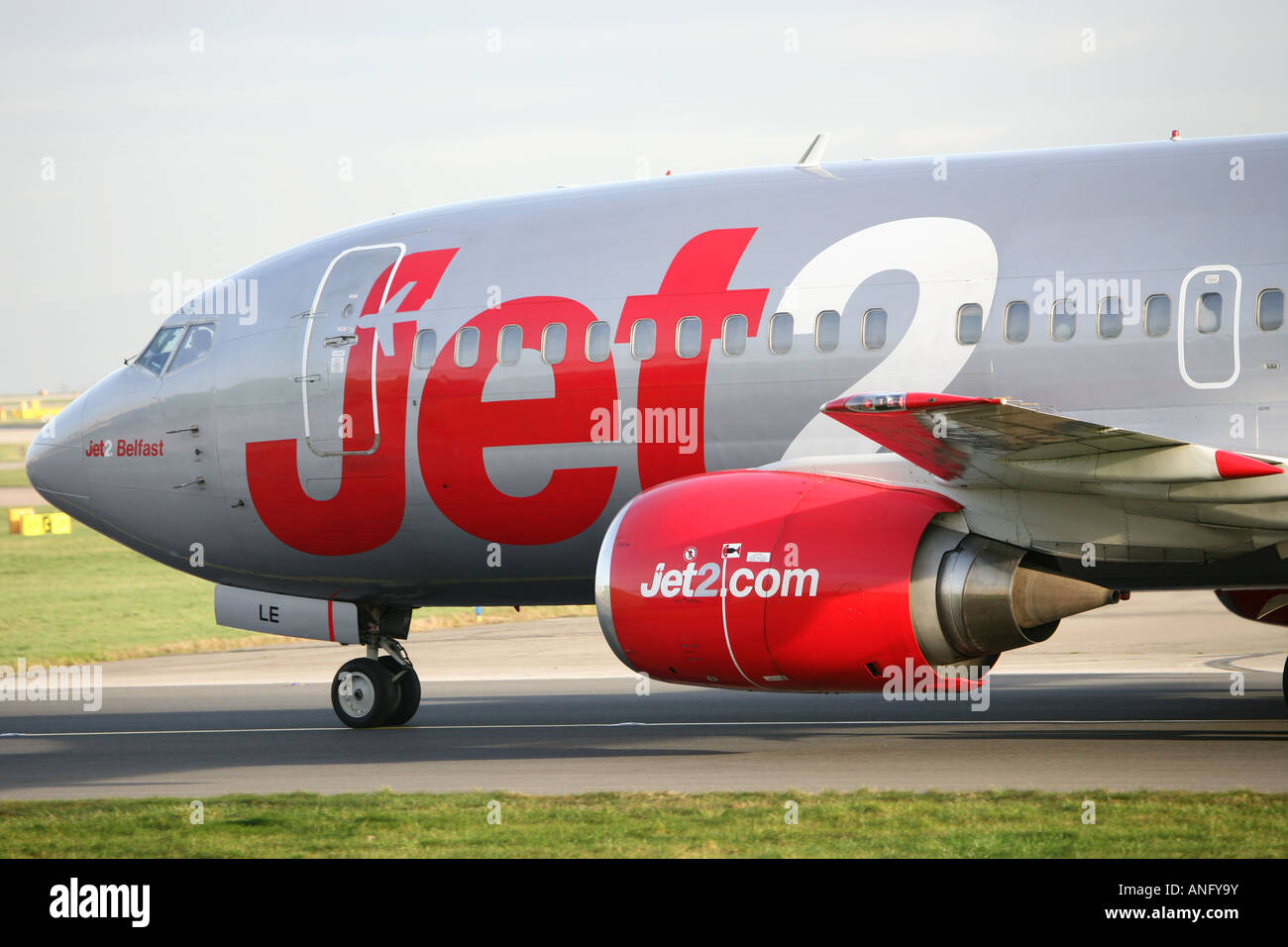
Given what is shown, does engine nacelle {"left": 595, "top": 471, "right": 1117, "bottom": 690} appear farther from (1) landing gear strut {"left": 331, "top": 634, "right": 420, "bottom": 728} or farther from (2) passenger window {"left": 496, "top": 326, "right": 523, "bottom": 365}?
(1) landing gear strut {"left": 331, "top": 634, "right": 420, "bottom": 728}

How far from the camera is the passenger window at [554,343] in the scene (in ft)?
43.6

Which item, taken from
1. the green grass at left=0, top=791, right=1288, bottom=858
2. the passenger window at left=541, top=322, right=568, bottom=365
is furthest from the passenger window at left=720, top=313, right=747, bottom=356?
the green grass at left=0, top=791, right=1288, bottom=858

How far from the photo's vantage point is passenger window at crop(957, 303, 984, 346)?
11.8m

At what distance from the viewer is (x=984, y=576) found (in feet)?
36.1

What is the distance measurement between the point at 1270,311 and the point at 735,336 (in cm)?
421

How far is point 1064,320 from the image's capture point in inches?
457

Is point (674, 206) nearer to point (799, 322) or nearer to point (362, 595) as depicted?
point (799, 322)

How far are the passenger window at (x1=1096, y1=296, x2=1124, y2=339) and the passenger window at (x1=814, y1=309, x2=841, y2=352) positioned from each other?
207 centimetres

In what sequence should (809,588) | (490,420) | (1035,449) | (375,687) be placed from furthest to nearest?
(375,687)
(490,420)
(809,588)
(1035,449)

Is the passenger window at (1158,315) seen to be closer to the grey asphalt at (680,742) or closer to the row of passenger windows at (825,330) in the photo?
the row of passenger windows at (825,330)

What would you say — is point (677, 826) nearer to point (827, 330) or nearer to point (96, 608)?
point (827, 330)

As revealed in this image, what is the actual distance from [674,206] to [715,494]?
129 inches

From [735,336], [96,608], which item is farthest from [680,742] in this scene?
[96,608]

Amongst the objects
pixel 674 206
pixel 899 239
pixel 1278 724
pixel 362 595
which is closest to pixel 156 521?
pixel 362 595
